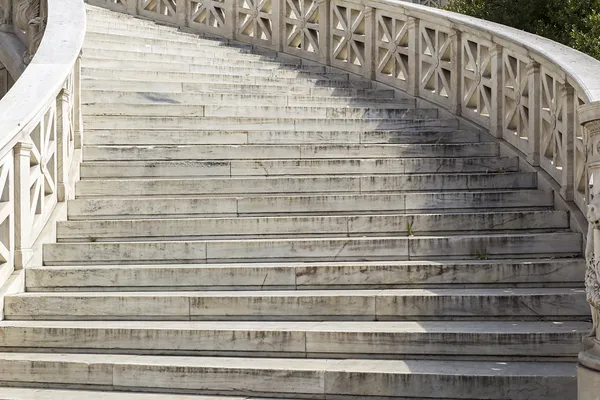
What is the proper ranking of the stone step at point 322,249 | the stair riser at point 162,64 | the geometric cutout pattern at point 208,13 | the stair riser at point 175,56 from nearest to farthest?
the stone step at point 322,249 < the stair riser at point 162,64 < the stair riser at point 175,56 < the geometric cutout pattern at point 208,13

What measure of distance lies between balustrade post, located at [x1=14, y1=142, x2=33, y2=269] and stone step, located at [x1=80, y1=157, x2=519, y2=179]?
1.41 meters

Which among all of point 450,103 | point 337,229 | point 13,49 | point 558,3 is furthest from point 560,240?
point 13,49

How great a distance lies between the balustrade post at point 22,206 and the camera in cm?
637

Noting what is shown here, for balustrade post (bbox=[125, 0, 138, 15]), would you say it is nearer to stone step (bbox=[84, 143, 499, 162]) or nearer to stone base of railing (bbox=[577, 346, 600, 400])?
stone step (bbox=[84, 143, 499, 162])

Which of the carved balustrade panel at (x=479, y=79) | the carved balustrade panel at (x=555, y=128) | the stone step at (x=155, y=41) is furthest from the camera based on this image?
the stone step at (x=155, y=41)

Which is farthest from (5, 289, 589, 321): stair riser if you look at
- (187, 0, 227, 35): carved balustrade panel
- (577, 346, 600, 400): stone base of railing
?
(187, 0, 227, 35): carved balustrade panel

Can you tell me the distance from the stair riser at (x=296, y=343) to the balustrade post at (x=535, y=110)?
8.05 ft

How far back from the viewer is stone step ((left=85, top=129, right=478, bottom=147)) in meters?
8.46

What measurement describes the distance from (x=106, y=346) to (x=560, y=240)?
132 inches

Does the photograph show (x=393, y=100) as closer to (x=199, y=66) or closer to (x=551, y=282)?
(x=199, y=66)

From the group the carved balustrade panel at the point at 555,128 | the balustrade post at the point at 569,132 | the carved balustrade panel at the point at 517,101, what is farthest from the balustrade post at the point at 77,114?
the balustrade post at the point at 569,132

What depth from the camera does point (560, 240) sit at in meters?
6.54

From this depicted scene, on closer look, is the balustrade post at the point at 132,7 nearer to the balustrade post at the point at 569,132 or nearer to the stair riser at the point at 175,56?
the stair riser at the point at 175,56

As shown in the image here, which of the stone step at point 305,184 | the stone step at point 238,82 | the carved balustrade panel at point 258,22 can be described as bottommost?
the stone step at point 305,184
